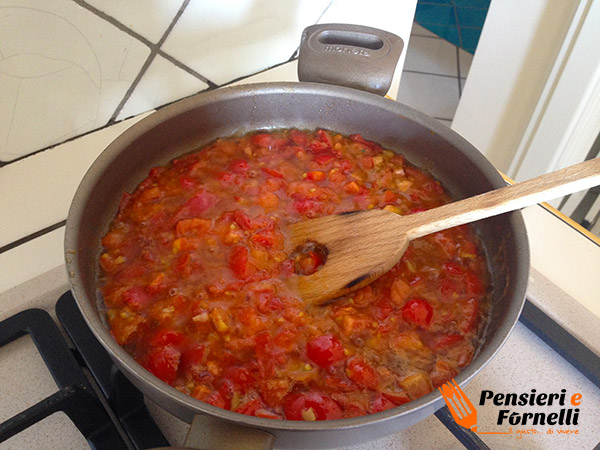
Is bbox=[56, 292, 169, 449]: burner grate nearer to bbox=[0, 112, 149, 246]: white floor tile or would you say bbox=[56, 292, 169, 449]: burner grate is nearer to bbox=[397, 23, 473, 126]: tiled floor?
bbox=[0, 112, 149, 246]: white floor tile

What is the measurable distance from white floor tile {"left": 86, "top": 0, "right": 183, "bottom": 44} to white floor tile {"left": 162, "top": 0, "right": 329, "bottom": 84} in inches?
1.2

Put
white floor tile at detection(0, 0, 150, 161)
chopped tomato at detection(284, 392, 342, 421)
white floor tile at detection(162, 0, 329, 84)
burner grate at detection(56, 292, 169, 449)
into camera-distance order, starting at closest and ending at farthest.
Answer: chopped tomato at detection(284, 392, 342, 421), burner grate at detection(56, 292, 169, 449), white floor tile at detection(0, 0, 150, 161), white floor tile at detection(162, 0, 329, 84)

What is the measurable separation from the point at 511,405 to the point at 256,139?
2.32 ft

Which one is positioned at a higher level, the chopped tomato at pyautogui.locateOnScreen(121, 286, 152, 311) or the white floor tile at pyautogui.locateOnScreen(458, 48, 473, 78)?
the chopped tomato at pyautogui.locateOnScreen(121, 286, 152, 311)

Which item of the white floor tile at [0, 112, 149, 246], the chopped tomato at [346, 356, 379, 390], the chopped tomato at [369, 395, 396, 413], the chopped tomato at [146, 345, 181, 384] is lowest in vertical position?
the white floor tile at [0, 112, 149, 246]

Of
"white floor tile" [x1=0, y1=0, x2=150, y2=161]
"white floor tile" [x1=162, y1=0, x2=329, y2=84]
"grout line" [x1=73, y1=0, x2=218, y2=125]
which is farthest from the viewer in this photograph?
"white floor tile" [x1=162, y1=0, x2=329, y2=84]

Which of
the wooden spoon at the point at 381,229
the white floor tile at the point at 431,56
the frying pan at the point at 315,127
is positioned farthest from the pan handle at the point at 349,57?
the white floor tile at the point at 431,56

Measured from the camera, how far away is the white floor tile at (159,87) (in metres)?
1.26

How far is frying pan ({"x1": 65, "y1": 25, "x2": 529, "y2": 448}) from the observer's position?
649 millimetres

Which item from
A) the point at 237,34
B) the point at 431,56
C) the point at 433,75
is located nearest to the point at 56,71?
the point at 237,34

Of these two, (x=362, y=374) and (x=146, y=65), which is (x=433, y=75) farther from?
(x=362, y=374)

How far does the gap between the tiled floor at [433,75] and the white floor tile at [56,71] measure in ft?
6.87

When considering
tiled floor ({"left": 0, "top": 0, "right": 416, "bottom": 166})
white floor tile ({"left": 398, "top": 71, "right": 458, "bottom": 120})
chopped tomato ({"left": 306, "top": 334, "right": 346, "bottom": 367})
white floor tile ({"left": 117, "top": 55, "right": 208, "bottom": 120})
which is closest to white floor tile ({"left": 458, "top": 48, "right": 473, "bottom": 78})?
white floor tile ({"left": 398, "top": 71, "right": 458, "bottom": 120})

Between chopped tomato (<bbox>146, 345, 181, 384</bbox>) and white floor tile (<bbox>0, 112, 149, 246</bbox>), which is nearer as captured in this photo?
chopped tomato (<bbox>146, 345, 181, 384</bbox>)
